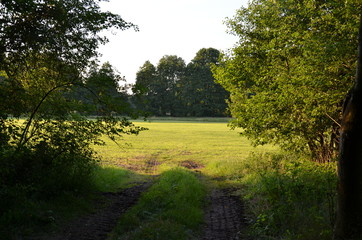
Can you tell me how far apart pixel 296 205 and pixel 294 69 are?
18.5ft

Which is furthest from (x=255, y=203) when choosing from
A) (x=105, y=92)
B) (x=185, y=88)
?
(x=185, y=88)

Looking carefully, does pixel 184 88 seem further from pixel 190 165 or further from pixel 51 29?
pixel 51 29

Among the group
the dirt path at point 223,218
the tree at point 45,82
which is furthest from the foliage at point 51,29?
the dirt path at point 223,218

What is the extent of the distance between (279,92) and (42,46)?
867cm

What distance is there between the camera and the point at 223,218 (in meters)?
8.98

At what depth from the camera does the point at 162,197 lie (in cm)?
1031

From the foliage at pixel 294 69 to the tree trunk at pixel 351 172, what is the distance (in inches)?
Result: 165

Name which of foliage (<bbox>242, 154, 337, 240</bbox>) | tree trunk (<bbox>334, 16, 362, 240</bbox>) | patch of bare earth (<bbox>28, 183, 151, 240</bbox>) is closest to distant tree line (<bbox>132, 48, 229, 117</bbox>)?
patch of bare earth (<bbox>28, 183, 151, 240</bbox>)

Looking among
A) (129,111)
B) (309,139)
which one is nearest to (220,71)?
(309,139)

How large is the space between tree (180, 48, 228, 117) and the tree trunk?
9791cm

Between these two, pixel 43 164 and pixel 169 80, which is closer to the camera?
pixel 43 164

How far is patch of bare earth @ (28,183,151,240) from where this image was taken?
7293 millimetres

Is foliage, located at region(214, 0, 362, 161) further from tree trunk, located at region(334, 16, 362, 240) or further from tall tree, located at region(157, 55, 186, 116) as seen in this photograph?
tall tree, located at region(157, 55, 186, 116)

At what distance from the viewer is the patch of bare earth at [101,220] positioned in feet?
23.9
